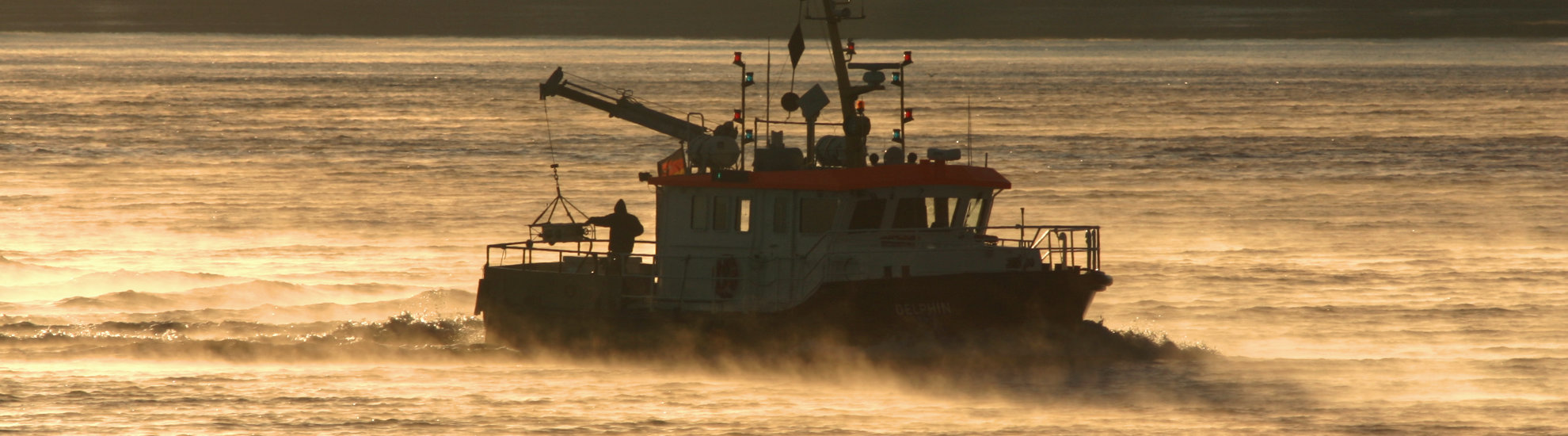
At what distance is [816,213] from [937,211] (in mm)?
1519

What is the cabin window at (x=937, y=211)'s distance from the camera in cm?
2205

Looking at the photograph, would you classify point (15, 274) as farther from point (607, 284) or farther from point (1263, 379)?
point (1263, 379)

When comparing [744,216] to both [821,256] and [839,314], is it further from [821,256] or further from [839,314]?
[839,314]

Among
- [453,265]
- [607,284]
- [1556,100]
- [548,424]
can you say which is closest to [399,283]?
[453,265]

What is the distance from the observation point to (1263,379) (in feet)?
70.2

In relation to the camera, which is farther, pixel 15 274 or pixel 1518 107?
pixel 1518 107

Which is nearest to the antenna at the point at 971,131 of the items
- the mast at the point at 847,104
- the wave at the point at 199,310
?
the wave at the point at 199,310

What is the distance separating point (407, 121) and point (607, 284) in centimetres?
6384

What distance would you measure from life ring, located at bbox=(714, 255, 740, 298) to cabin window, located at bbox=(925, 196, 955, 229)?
7.31 ft

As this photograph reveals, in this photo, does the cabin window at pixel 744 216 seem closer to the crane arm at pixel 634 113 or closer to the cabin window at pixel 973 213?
the crane arm at pixel 634 113

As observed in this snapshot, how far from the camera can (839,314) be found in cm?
2041

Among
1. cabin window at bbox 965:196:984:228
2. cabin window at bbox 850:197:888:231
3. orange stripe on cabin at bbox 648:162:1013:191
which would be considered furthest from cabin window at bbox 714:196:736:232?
cabin window at bbox 965:196:984:228

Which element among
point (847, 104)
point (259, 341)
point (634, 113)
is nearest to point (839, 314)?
point (847, 104)

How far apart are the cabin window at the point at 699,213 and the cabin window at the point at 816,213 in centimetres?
119
